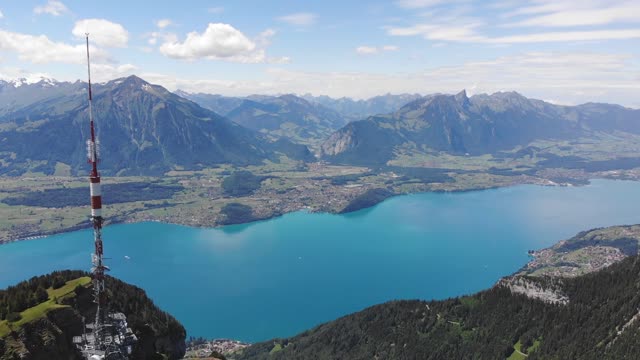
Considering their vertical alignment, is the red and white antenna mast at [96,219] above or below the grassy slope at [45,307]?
above

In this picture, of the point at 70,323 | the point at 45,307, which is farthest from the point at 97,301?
the point at 45,307

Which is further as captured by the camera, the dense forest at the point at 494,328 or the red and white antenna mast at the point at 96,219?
the dense forest at the point at 494,328

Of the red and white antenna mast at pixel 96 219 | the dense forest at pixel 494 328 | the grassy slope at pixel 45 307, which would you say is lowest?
the dense forest at pixel 494 328

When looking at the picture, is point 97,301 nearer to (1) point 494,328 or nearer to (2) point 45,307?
(2) point 45,307

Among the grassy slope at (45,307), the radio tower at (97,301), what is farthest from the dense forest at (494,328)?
the radio tower at (97,301)

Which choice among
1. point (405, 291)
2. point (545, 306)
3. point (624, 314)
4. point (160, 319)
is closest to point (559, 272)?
point (405, 291)

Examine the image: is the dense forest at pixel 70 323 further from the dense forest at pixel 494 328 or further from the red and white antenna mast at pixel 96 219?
the dense forest at pixel 494 328

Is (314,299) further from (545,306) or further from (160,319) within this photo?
(160,319)
